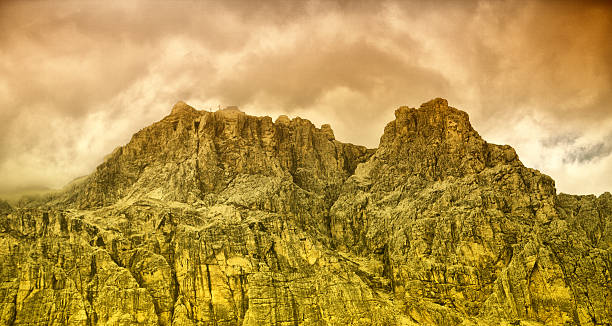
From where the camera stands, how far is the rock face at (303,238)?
127312 mm

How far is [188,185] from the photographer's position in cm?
15912

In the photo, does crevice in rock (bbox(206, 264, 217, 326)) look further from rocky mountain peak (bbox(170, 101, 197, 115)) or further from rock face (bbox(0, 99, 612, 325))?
rocky mountain peak (bbox(170, 101, 197, 115))

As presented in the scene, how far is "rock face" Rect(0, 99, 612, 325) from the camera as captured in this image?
12731 centimetres

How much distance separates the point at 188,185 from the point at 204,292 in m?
36.5

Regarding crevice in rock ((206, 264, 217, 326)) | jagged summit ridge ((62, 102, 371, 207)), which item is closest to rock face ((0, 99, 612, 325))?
crevice in rock ((206, 264, 217, 326))

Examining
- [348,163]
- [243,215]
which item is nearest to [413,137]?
[348,163]

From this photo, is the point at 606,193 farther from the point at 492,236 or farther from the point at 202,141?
the point at 202,141

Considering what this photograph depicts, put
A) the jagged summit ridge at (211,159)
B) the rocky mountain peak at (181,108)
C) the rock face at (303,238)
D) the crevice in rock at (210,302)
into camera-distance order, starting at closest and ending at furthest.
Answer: the rock face at (303,238) → the crevice in rock at (210,302) → the jagged summit ridge at (211,159) → the rocky mountain peak at (181,108)

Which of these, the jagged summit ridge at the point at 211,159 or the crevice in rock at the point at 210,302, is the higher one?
the jagged summit ridge at the point at 211,159

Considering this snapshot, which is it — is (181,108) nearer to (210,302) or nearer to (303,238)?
(303,238)

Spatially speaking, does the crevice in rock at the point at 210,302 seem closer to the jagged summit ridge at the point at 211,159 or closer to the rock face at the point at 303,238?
the rock face at the point at 303,238

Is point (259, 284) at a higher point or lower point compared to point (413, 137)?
lower

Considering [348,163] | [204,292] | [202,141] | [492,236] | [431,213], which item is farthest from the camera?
[348,163]

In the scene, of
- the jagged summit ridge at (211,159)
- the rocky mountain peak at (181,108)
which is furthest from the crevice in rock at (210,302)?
the rocky mountain peak at (181,108)
